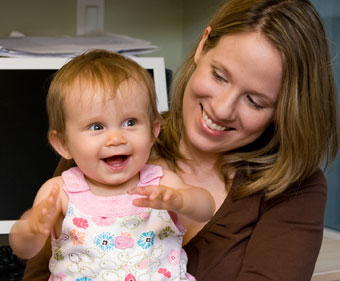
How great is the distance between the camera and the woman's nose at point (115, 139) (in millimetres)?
819

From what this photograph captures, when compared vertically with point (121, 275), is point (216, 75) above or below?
above

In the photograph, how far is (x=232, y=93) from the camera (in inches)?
38.4

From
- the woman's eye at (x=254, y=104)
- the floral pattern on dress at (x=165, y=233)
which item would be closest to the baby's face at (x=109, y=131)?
the floral pattern on dress at (x=165, y=233)

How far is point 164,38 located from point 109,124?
1033mm


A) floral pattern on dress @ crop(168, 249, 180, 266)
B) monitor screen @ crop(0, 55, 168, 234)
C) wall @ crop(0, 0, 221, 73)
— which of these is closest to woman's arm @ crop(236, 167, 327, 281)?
floral pattern on dress @ crop(168, 249, 180, 266)

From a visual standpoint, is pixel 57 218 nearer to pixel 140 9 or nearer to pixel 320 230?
pixel 320 230

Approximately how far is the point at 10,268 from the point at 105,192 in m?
0.35

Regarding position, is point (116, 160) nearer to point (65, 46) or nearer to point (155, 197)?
point (155, 197)

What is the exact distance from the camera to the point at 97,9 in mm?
1706

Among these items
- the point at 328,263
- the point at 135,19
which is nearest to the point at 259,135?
the point at 328,263

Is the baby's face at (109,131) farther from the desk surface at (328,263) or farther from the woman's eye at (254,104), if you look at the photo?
the desk surface at (328,263)

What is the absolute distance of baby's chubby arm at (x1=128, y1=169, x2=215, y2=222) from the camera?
2.53ft

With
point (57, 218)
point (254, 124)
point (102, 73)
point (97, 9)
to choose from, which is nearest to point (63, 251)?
point (57, 218)

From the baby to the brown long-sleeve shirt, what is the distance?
0.12 metres
